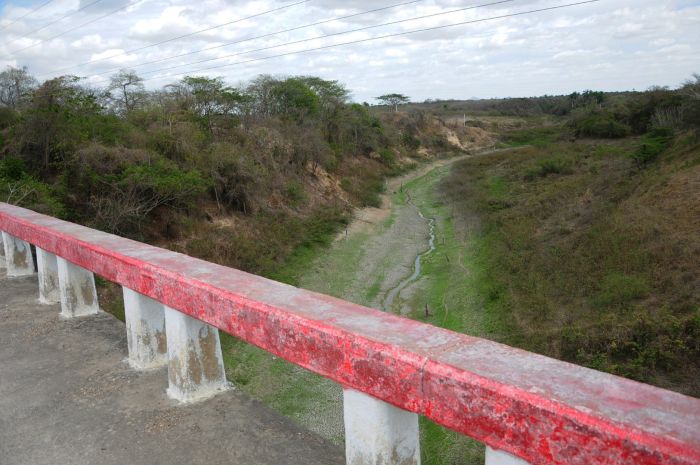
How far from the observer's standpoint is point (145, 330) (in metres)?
3.34

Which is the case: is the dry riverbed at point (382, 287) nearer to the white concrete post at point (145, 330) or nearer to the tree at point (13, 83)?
the white concrete post at point (145, 330)

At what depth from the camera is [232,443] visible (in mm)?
2611

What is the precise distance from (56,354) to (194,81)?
22482 millimetres

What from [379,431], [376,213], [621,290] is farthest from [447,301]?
[379,431]

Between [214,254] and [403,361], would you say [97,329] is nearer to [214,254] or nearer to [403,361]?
[403,361]

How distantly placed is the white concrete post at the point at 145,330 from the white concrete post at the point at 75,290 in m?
1.01

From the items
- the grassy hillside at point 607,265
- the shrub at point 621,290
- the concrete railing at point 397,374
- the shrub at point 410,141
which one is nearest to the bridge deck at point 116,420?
the concrete railing at point 397,374

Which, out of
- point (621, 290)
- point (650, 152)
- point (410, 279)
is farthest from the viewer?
point (650, 152)

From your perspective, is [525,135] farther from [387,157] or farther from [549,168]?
[549,168]

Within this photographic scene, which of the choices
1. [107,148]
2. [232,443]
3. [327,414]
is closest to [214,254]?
[107,148]

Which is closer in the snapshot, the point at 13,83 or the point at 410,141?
the point at 13,83

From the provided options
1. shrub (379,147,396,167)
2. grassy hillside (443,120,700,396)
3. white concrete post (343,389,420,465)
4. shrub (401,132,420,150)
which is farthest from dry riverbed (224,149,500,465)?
shrub (401,132,420,150)

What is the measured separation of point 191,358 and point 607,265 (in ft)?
42.4

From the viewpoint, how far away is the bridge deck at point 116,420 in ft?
8.39
